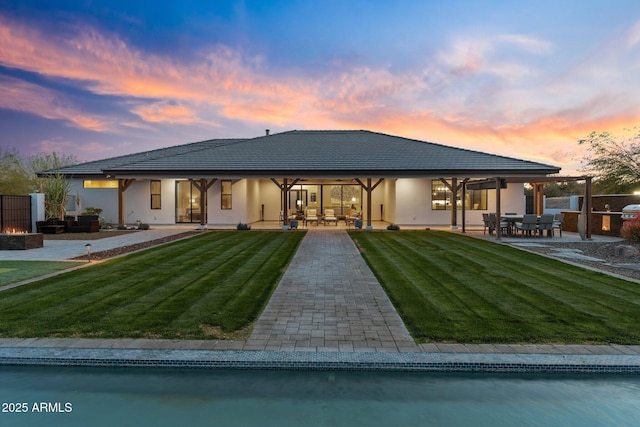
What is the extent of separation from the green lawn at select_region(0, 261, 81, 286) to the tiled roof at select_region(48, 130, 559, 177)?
30.3 ft

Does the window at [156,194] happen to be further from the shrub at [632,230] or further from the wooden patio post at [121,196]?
the shrub at [632,230]

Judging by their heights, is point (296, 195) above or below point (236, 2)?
below

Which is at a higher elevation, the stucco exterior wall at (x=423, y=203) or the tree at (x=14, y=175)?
the tree at (x=14, y=175)

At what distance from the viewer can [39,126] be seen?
24625 mm

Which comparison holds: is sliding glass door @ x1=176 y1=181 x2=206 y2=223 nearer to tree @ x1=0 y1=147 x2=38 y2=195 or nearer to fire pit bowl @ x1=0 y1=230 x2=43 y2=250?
fire pit bowl @ x1=0 y1=230 x2=43 y2=250

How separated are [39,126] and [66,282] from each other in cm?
2333

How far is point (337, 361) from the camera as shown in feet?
12.6

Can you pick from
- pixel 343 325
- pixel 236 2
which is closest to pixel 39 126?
pixel 236 2

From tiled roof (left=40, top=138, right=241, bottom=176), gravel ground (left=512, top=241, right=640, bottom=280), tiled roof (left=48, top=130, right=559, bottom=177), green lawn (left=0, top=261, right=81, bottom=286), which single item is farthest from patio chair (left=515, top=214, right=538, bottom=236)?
tiled roof (left=40, top=138, right=241, bottom=176)

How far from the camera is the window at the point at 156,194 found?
2114 cm

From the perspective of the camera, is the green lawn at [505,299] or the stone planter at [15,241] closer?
the green lawn at [505,299]

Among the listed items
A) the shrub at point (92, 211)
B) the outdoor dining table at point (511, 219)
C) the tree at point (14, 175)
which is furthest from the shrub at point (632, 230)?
the tree at point (14, 175)

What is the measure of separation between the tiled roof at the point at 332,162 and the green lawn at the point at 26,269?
924 cm

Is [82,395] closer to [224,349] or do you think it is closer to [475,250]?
[224,349]
